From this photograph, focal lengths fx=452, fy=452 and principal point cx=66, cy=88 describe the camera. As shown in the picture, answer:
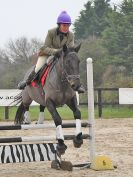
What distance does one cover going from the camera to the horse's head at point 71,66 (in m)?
6.38

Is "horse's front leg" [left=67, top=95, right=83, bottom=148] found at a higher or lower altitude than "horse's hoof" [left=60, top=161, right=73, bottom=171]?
higher

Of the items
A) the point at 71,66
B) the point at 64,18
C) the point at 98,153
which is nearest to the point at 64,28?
the point at 64,18

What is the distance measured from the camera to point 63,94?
6867 mm

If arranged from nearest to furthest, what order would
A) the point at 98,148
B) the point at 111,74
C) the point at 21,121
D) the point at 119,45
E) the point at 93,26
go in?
1. the point at 21,121
2. the point at 98,148
3. the point at 111,74
4. the point at 119,45
5. the point at 93,26

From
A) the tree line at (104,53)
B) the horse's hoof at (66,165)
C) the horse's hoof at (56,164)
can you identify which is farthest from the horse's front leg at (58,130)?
the tree line at (104,53)

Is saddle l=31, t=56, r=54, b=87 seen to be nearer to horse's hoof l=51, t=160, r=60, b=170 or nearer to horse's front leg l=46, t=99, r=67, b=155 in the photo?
horse's front leg l=46, t=99, r=67, b=155

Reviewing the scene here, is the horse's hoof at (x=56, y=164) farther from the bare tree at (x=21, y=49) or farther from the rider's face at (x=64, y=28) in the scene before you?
the bare tree at (x=21, y=49)

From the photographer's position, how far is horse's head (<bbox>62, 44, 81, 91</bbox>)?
6.38 metres

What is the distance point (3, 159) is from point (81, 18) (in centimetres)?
5426

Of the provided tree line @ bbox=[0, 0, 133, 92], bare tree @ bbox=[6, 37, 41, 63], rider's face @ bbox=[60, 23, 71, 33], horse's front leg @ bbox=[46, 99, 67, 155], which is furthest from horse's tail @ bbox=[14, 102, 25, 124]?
bare tree @ bbox=[6, 37, 41, 63]

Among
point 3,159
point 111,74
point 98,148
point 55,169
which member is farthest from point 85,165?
point 111,74

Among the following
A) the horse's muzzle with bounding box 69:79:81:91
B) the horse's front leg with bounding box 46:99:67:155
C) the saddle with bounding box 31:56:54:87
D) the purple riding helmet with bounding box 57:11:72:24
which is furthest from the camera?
the saddle with bounding box 31:56:54:87

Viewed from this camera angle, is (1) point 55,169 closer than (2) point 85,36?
Yes

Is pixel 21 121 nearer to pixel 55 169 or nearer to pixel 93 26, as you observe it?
pixel 55 169
